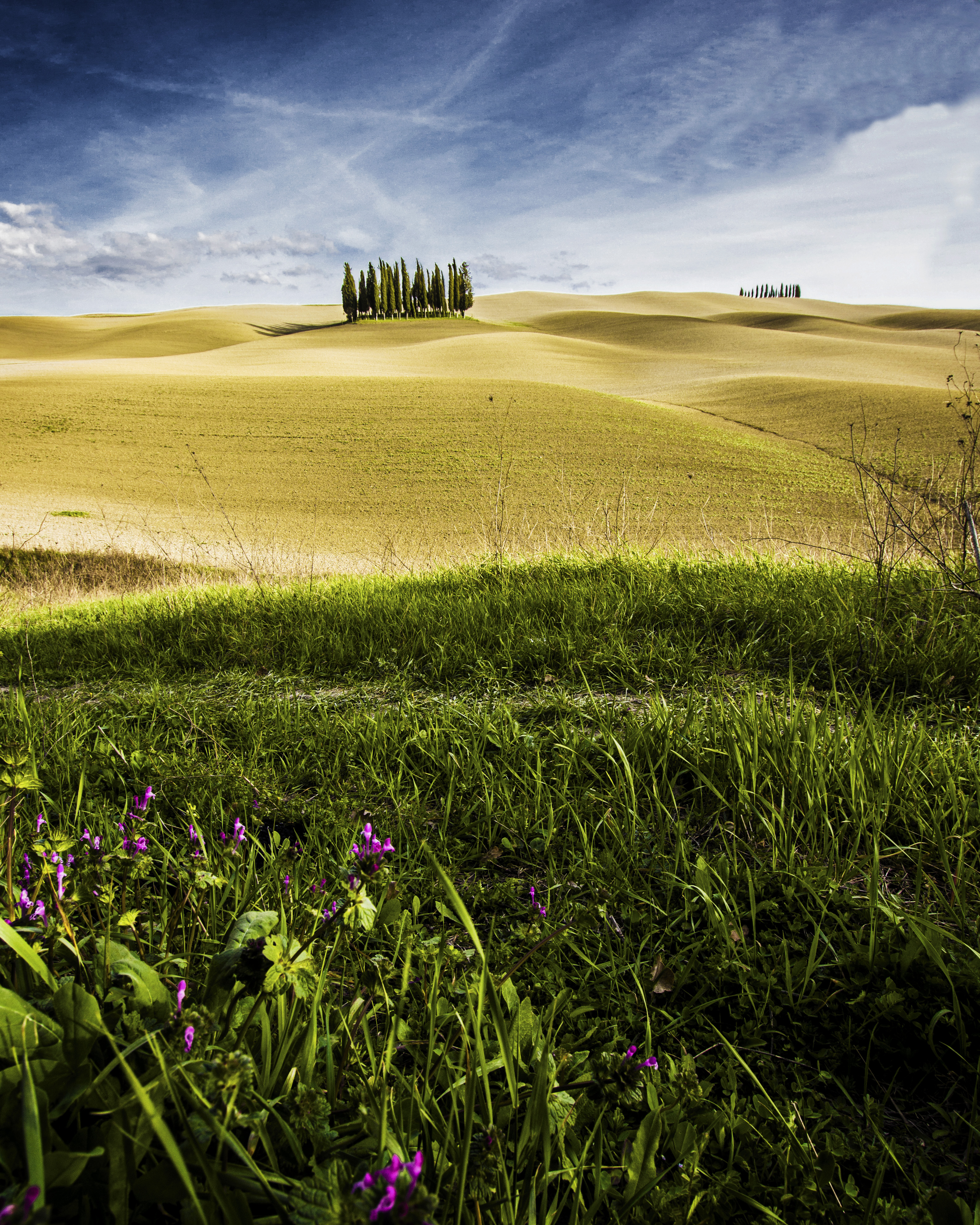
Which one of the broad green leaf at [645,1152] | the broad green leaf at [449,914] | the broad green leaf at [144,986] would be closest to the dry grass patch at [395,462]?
the broad green leaf at [449,914]

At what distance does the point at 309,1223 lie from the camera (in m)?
0.84

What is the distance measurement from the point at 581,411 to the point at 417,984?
3600 cm

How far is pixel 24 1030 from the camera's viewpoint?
1024 millimetres

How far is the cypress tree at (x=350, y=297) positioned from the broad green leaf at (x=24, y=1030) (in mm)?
111443

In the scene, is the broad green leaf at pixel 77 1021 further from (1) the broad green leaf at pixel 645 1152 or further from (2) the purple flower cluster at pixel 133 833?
(1) the broad green leaf at pixel 645 1152

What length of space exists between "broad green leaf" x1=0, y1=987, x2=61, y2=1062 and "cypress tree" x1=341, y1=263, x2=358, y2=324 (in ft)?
366

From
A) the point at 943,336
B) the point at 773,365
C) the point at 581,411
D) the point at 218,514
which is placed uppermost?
the point at 943,336

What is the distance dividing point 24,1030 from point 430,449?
30397 mm

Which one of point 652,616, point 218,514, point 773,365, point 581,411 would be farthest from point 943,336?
point 652,616

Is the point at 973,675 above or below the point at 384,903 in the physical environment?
below

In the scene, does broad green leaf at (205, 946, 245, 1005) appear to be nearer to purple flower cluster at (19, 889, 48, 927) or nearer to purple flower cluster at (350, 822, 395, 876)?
purple flower cluster at (350, 822, 395, 876)

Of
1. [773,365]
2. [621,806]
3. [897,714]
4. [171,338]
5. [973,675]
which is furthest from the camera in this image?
[171,338]

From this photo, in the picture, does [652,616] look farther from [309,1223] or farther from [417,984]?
[309,1223]

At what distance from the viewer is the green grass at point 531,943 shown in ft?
3.54
